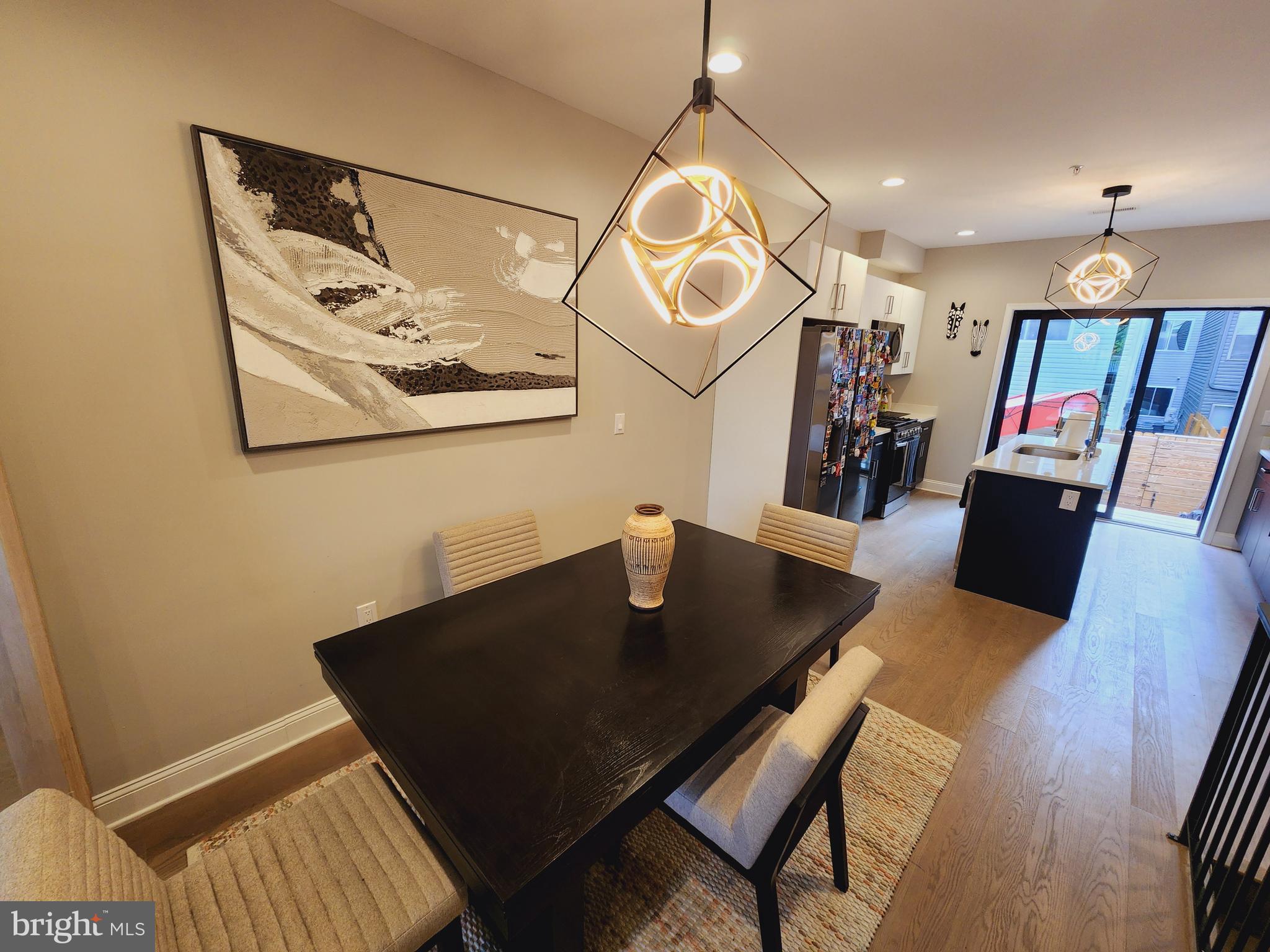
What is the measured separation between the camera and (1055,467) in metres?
3.28

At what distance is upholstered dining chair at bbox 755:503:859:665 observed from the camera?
7.14ft

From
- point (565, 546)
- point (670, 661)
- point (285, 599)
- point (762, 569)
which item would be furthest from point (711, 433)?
point (285, 599)

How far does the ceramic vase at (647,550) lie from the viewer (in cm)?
153

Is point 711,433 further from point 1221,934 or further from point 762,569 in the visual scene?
point 1221,934

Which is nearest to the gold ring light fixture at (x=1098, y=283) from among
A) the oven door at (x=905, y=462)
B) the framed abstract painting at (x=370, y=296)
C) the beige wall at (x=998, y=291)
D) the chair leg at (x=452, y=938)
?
the beige wall at (x=998, y=291)

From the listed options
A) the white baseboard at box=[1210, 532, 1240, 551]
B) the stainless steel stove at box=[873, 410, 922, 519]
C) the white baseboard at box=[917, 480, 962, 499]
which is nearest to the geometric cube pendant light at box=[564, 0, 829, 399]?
the stainless steel stove at box=[873, 410, 922, 519]

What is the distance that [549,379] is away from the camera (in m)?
2.43

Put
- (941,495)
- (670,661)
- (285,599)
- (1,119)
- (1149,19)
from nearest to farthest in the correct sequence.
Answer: (1,119), (670,661), (1149,19), (285,599), (941,495)

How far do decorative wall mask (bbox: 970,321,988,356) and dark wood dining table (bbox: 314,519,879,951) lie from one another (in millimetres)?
4625

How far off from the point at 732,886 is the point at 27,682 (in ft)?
6.56

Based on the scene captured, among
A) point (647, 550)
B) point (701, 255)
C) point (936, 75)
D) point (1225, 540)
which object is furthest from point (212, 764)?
point (1225, 540)

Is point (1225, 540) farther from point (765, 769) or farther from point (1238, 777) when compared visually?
point (765, 769)

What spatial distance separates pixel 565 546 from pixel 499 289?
1340mm

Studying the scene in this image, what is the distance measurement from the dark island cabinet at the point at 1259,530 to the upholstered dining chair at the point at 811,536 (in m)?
3.33
